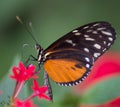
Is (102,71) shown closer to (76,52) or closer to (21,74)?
(76,52)

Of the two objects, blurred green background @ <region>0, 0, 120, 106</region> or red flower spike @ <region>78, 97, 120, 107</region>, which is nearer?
red flower spike @ <region>78, 97, 120, 107</region>

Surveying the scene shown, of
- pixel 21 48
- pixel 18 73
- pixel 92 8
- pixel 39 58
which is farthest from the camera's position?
pixel 92 8

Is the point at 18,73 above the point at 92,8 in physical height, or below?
above

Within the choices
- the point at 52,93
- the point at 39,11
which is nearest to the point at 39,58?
the point at 52,93

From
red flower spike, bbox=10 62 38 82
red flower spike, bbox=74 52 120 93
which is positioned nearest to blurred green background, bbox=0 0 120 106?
red flower spike, bbox=74 52 120 93

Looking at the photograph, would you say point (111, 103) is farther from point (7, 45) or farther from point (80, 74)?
point (7, 45)

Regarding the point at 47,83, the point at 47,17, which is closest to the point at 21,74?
the point at 47,83

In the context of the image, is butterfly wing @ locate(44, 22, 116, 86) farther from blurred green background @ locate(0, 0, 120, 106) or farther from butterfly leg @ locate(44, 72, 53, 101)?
blurred green background @ locate(0, 0, 120, 106)

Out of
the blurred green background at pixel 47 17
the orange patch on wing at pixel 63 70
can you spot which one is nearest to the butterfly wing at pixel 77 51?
the orange patch on wing at pixel 63 70
